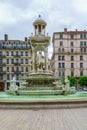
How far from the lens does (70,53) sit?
100875 mm

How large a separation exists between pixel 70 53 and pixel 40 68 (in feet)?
216

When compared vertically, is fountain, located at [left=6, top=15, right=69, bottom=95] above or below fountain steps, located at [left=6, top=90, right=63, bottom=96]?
above

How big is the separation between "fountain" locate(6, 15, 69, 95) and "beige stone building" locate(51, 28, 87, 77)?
61352 mm

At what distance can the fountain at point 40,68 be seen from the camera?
3293cm

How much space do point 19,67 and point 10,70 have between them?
12.2 feet
